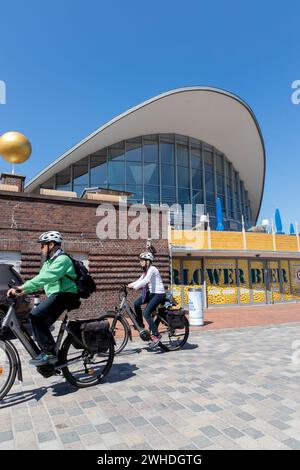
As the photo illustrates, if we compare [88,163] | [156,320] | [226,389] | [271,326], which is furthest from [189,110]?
[226,389]

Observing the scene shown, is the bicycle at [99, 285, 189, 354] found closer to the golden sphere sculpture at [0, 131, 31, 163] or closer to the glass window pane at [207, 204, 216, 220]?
the golden sphere sculpture at [0, 131, 31, 163]

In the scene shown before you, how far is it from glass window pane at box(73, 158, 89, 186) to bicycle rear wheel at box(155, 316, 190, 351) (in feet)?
59.0

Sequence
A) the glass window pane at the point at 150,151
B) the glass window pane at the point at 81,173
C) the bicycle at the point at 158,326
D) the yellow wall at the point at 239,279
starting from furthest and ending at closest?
the glass window pane at the point at 150,151 < the glass window pane at the point at 81,173 < the yellow wall at the point at 239,279 < the bicycle at the point at 158,326

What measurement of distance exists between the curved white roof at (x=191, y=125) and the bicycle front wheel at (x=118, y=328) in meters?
19.1

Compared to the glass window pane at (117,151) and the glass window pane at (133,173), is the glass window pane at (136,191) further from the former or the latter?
the glass window pane at (117,151)

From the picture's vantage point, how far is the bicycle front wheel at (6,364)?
3480 millimetres

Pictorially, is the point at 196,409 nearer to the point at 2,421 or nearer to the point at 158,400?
the point at 158,400

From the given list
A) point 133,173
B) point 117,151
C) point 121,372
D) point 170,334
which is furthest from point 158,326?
point 117,151

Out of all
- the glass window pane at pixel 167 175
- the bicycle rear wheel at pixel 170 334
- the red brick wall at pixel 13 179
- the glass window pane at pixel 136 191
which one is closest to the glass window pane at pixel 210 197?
the glass window pane at pixel 167 175

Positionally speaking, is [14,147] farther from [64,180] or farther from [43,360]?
[43,360]

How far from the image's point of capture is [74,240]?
11.0 meters

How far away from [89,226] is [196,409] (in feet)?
28.5

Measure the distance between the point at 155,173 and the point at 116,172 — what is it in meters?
3.01

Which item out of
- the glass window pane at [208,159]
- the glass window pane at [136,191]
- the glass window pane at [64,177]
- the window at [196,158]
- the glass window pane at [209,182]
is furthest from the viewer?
the glass window pane at [208,159]
